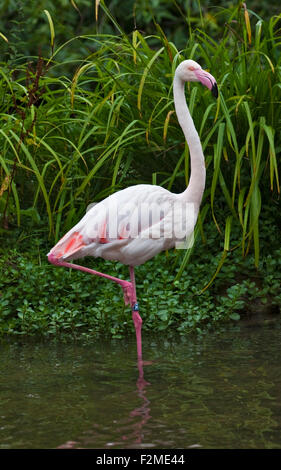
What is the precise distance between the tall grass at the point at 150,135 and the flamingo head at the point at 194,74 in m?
0.70

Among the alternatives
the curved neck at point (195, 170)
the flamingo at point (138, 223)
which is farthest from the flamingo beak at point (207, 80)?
the curved neck at point (195, 170)

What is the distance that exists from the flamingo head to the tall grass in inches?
27.6

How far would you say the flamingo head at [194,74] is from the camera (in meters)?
4.75

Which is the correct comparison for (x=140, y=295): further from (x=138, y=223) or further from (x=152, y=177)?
(x=138, y=223)

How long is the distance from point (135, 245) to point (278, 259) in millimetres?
1569

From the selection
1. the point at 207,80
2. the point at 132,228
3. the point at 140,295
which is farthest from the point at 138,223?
the point at 140,295

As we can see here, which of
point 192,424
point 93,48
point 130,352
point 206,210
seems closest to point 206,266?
point 206,210

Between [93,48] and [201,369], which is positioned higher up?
[93,48]

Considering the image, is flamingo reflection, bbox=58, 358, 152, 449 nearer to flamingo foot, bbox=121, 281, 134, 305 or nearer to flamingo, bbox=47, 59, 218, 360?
flamingo, bbox=47, 59, 218, 360

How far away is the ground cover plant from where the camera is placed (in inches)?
219

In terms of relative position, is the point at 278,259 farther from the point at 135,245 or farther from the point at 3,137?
the point at 3,137

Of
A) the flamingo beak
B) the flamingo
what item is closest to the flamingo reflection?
the flamingo
